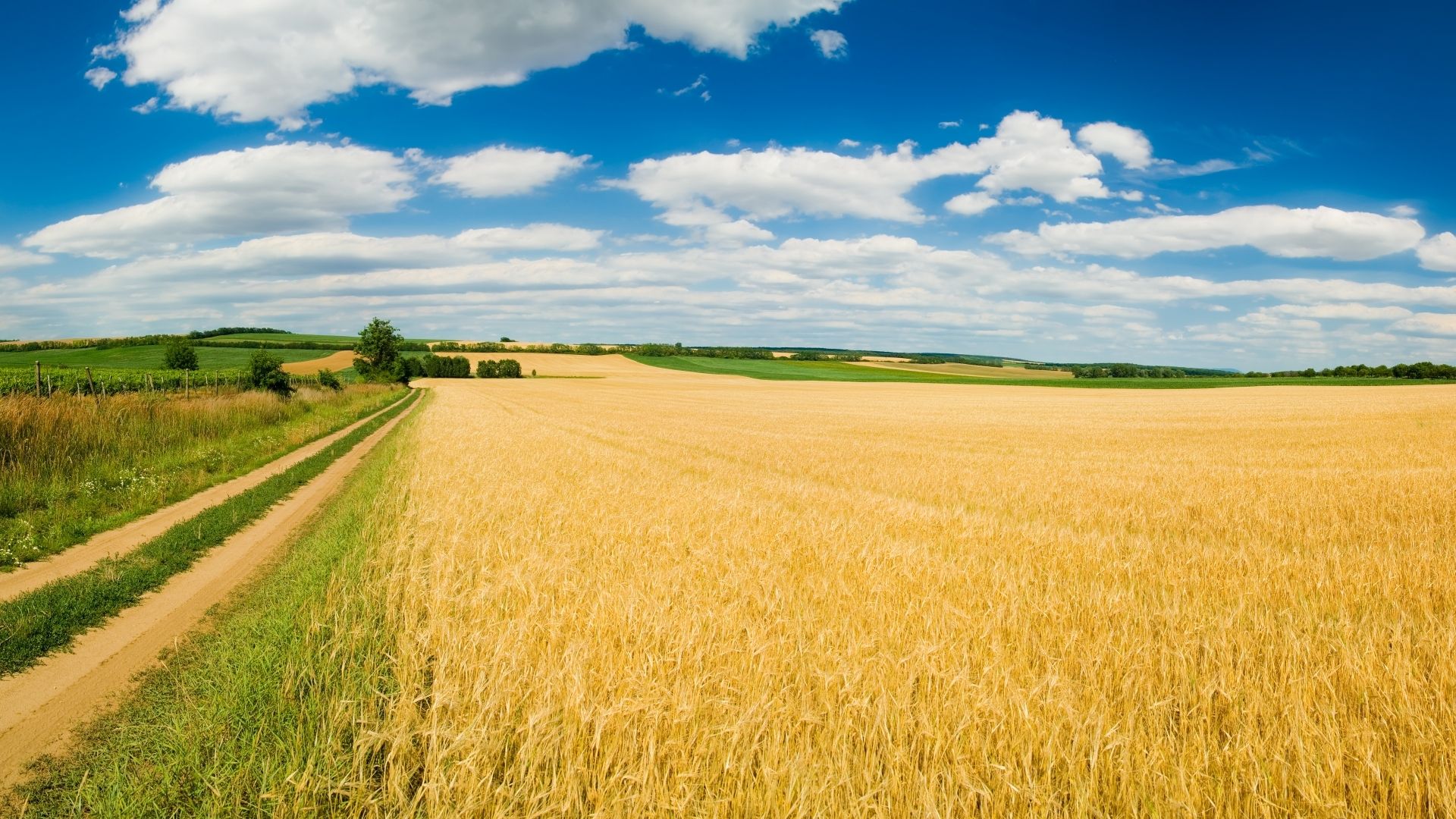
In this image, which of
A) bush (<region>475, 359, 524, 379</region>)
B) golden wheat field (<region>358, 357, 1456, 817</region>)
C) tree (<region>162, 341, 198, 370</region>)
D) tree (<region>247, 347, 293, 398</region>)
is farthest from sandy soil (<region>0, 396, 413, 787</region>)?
bush (<region>475, 359, 524, 379</region>)

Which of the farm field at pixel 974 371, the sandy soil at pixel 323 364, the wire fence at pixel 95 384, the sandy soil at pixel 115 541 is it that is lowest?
the sandy soil at pixel 115 541

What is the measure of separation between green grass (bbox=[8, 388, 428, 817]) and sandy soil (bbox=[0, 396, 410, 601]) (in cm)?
326

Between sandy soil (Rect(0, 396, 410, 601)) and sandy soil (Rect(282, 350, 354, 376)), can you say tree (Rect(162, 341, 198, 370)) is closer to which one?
sandy soil (Rect(282, 350, 354, 376))

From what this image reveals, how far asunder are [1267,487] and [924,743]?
1231cm

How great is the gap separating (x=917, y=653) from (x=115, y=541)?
11.3m

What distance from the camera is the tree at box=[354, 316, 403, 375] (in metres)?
90.3

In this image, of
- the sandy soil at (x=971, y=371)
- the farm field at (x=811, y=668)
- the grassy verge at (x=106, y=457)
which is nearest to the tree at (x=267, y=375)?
the grassy verge at (x=106, y=457)

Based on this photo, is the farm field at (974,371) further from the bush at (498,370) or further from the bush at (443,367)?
the bush at (443,367)

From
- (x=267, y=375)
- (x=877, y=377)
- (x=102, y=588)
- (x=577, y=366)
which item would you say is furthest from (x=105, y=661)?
(x=577, y=366)

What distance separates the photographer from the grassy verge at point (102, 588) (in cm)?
604

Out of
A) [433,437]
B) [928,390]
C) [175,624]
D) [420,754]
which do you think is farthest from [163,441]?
[928,390]

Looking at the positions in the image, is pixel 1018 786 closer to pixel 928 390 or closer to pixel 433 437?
pixel 433 437

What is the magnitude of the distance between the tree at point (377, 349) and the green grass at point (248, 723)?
9336 cm

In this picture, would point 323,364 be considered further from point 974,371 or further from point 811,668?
point 811,668
